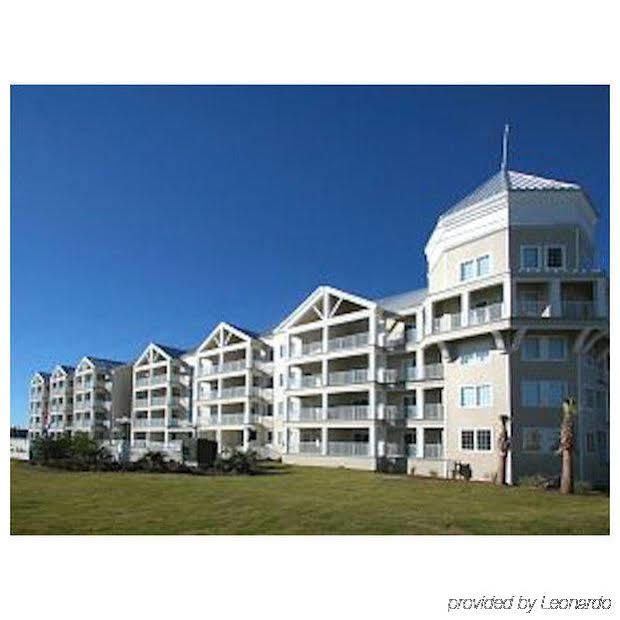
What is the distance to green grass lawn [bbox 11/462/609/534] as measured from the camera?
11.1 meters

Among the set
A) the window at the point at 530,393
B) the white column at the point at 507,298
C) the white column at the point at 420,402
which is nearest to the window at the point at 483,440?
the window at the point at 530,393

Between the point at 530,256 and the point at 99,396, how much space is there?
12208 mm

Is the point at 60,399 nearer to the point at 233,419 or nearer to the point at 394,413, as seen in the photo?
the point at 394,413

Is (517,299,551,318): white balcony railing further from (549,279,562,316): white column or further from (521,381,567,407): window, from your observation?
(521,381,567,407): window

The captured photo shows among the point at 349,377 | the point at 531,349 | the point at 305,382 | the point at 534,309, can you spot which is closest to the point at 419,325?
the point at 349,377

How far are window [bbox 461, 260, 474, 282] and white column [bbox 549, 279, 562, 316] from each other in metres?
2.08

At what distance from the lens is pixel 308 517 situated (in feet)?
38.1

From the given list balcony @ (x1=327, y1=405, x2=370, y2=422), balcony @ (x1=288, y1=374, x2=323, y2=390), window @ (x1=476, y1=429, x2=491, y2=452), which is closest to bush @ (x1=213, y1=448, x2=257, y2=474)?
balcony @ (x1=327, y1=405, x2=370, y2=422)

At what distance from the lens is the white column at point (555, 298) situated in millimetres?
16922

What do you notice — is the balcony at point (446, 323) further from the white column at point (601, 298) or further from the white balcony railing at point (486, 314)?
the white column at point (601, 298)
